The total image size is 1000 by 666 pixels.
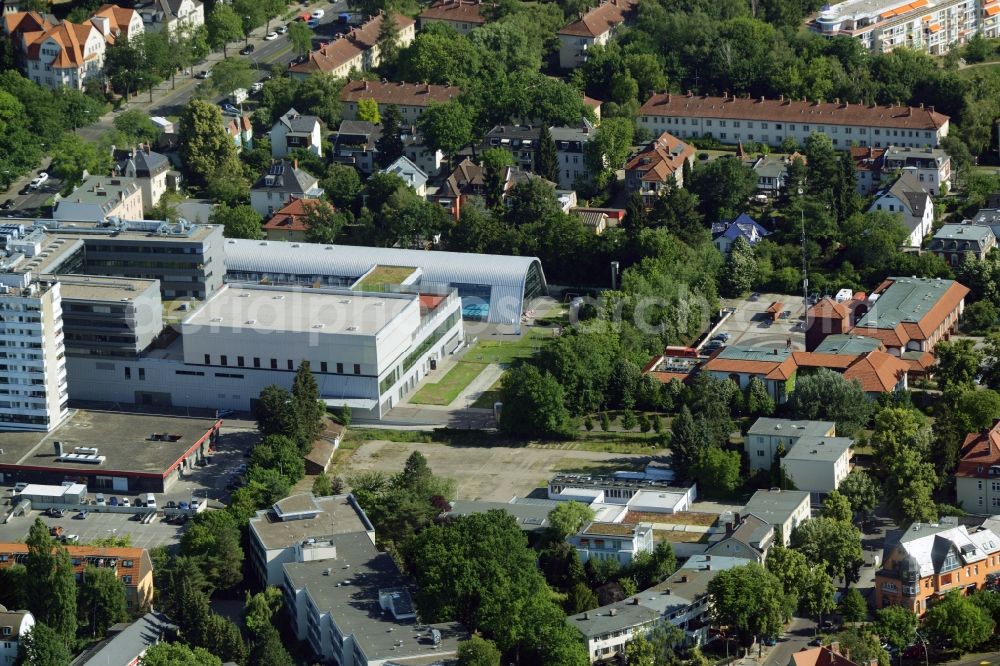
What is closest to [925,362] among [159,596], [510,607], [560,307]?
[560,307]

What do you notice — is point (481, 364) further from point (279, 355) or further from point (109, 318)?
point (109, 318)

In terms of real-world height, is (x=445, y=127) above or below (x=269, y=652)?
above

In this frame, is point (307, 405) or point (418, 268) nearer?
point (307, 405)

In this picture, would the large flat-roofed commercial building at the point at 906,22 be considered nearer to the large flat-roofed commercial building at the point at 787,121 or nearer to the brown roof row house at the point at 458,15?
the large flat-roofed commercial building at the point at 787,121

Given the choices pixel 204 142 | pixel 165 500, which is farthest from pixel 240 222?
pixel 165 500

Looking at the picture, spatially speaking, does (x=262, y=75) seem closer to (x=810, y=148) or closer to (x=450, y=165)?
(x=450, y=165)
